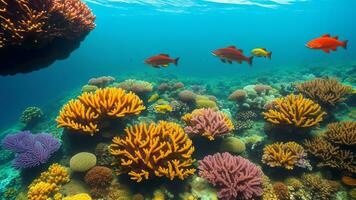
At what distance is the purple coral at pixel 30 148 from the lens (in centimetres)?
725

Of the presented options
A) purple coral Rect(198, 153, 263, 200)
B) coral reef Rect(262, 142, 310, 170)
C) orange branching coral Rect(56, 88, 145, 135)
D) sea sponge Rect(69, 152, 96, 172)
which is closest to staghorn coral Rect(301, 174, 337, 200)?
coral reef Rect(262, 142, 310, 170)

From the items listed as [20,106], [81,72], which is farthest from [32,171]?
[81,72]

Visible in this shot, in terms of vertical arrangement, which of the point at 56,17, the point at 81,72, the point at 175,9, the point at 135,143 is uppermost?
the point at 56,17

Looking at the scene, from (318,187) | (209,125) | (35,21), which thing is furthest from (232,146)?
(35,21)

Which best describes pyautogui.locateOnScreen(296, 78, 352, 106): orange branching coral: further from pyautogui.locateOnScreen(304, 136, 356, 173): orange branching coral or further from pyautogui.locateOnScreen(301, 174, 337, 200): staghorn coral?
pyautogui.locateOnScreen(301, 174, 337, 200): staghorn coral

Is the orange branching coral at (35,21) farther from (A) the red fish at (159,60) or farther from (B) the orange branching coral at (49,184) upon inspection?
(B) the orange branching coral at (49,184)

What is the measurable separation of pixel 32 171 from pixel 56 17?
430cm

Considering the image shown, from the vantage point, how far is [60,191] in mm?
6160

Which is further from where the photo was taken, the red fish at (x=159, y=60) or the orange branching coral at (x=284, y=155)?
the red fish at (x=159, y=60)

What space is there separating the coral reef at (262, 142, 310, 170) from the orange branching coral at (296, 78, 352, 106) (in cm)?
237

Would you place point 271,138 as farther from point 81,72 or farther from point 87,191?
point 81,72

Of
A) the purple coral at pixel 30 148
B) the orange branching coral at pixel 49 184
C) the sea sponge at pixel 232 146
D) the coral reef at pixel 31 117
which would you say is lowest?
the coral reef at pixel 31 117

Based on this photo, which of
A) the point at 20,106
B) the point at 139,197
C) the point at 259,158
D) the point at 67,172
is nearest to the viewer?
the point at 139,197

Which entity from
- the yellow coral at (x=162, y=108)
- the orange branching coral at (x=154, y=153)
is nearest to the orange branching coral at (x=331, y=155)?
the orange branching coral at (x=154, y=153)
